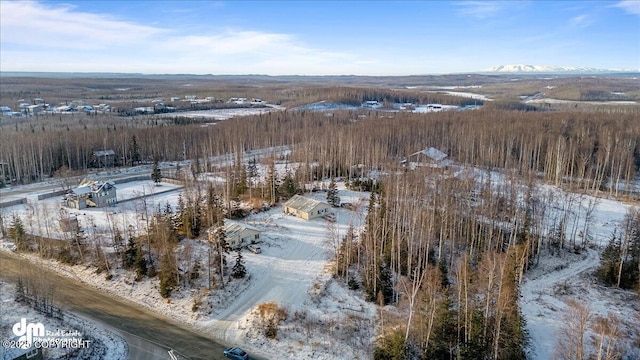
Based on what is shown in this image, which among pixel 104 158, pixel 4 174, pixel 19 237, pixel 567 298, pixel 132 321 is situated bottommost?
pixel 132 321

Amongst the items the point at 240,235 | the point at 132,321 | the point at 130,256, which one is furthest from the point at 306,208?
the point at 132,321

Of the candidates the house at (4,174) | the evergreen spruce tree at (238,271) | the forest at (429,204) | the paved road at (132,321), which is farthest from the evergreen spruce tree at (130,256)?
the house at (4,174)

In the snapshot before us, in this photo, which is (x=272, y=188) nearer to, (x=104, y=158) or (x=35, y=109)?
(x=104, y=158)

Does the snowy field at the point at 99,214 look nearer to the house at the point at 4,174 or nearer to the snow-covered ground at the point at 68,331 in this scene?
the snow-covered ground at the point at 68,331

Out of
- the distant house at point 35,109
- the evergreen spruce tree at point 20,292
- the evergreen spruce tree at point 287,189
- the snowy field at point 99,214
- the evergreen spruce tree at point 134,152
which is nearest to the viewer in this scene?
the evergreen spruce tree at point 20,292

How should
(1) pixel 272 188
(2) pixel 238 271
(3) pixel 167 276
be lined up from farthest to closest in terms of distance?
1. (1) pixel 272 188
2. (2) pixel 238 271
3. (3) pixel 167 276

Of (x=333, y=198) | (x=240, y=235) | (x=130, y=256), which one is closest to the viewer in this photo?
(x=130, y=256)

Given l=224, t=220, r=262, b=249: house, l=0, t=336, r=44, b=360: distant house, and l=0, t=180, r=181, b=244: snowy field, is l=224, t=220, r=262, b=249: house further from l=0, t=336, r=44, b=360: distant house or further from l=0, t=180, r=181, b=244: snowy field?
l=0, t=336, r=44, b=360: distant house
